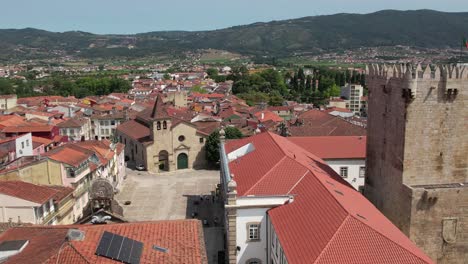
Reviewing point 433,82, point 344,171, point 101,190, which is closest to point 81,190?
point 101,190

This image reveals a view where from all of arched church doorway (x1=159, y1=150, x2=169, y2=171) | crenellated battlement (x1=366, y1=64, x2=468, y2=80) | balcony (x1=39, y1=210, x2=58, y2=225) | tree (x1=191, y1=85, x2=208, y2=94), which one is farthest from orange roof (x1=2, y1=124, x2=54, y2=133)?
tree (x1=191, y1=85, x2=208, y2=94)

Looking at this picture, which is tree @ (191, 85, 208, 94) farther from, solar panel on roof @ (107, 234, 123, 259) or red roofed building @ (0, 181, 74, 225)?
solar panel on roof @ (107, 234, 123, 259)

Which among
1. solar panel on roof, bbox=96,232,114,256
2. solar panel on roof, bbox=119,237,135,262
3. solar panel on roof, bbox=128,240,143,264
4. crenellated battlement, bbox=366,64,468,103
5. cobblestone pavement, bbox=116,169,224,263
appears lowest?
cobblestone pavement, bbox=116,169,224,263

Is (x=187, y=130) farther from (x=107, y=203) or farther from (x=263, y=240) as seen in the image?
(x=263, y=240)

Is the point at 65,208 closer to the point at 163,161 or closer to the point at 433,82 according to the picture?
the point at 433,82

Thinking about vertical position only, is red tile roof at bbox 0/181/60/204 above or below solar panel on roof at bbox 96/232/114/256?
below

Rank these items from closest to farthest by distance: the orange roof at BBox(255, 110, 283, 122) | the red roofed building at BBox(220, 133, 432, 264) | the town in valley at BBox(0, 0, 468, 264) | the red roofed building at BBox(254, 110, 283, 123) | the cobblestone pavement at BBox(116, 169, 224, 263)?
the town in valley at BBox(0, 0, 468, 264) < the red roofed building at BBox(220, 133, 432, 264) < the cobblestone pavement at BBox(116, 169, 224, 263) < the red roofed building at BBox(254, 110, 283, 123) < the orange roof at BBox(255, 110, 283, 122)
